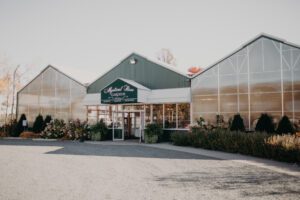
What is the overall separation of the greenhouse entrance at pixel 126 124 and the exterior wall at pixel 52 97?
11.8 ft

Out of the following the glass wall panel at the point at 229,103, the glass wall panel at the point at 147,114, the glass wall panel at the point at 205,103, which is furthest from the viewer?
the glass wall panel at the point at 147,114

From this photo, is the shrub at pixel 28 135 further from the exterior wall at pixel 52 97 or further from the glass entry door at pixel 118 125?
the glass entry door at pixel 118 125

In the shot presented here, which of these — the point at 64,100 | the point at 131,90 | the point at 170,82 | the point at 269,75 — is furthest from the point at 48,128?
the point at 269,75

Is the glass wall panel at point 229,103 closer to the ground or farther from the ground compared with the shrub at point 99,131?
farther from the ground

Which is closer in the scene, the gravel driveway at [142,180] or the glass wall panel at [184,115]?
the gravel driveway at [142,180]

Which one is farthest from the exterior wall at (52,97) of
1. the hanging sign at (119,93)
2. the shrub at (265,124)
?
the shrub at (265,124)

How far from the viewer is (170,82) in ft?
70.8

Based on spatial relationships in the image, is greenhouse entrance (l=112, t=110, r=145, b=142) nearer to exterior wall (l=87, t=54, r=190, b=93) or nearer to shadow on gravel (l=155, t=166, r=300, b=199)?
exterior wall (l=87, t=54, r=190, b=93)

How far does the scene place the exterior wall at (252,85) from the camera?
1684 centimetres

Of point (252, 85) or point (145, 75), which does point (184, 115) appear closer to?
point (145, 75)

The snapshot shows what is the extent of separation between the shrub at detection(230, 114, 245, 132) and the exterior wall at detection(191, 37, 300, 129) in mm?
440

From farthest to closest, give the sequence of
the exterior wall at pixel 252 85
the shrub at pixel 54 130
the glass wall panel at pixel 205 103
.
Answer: the shrub at pixel 54 130 → the glass wall panel at pixel 205 103 → the exterior wall at pixel 252 85

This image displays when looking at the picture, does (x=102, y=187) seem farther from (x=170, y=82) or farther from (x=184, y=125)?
(x=170, y=82)

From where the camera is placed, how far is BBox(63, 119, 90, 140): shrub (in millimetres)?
22688
